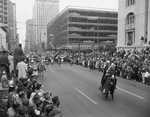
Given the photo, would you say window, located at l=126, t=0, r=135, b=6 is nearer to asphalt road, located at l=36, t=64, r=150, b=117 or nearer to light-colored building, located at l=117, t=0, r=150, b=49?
light-colored building, located at l=117, t=0, r=150, b=49

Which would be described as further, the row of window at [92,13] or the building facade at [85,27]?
the row of window at [92,13]

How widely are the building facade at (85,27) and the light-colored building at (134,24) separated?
28836 millimetres

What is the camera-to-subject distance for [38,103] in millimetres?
6258

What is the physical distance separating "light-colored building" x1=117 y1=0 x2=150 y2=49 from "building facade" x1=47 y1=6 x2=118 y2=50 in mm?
28836

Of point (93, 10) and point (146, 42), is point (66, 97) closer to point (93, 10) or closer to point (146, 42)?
point (146, 42)

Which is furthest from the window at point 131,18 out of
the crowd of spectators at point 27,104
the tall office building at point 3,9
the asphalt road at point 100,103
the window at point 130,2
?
the tall office building at point 3,9

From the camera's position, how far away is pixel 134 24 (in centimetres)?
3681

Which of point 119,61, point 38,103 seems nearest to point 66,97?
point 38,103

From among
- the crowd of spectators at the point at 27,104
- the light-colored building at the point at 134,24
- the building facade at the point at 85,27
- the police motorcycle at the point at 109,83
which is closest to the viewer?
the crowd of spectators at the point at 27,104

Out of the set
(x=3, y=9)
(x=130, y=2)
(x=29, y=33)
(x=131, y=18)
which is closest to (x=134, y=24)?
(x=131, y=18)

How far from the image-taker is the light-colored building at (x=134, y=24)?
1340 inches

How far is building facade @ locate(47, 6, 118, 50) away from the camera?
72944 mm

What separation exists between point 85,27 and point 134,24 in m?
40.2

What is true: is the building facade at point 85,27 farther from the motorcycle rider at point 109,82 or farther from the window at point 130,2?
the motorcycle rider at point 109,82
